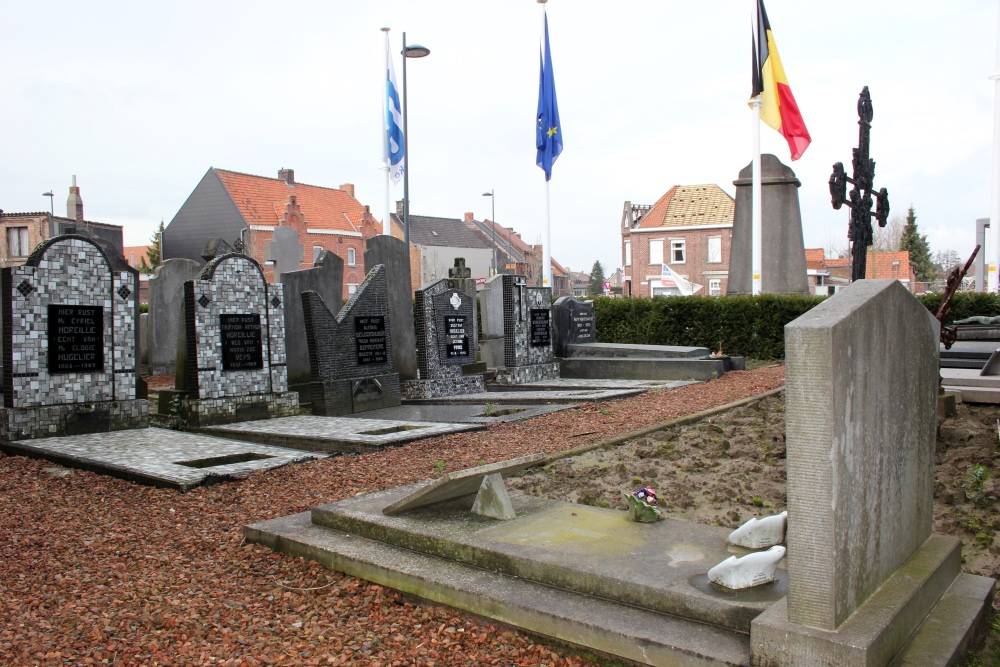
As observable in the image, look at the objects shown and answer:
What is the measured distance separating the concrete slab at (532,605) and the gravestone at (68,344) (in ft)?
16.5

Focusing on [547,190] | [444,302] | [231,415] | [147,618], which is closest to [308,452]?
[231,415]

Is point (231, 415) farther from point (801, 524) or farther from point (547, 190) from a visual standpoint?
point (547, 190)

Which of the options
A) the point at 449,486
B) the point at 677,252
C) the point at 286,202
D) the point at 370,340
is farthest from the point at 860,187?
the point at 286,202

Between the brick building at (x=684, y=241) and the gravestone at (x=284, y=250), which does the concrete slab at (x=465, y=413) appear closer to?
the gravestone at (x=284, y=250)

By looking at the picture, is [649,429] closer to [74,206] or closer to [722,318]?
[722,318]

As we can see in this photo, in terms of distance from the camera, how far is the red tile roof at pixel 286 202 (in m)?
42.7

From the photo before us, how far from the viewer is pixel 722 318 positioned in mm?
17859

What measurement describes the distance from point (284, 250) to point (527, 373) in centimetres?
515

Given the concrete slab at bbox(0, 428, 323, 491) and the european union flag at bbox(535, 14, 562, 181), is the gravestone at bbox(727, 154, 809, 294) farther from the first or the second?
the concrete slab at bbox(0, 428, 323, 491)

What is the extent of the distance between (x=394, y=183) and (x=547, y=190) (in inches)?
161

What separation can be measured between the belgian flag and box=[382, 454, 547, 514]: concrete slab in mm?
16613

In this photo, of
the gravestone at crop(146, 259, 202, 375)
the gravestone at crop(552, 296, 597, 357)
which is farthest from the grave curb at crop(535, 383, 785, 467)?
the gravestone at crop(146, 259, 202, 375)

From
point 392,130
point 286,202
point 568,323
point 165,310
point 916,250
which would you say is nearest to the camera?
point 165,310

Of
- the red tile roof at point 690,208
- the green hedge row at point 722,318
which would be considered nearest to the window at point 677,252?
the red tile roof at point 690,208
